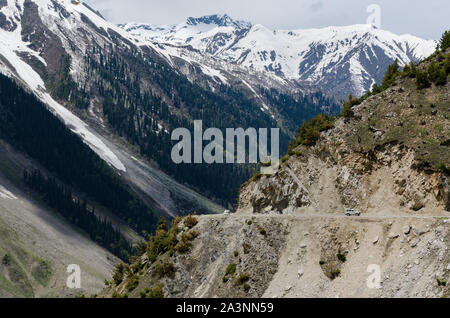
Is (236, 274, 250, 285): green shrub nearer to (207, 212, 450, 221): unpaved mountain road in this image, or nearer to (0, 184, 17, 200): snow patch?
(207, 212, 450, 221): unpaved mountain road

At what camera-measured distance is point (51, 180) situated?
184 m

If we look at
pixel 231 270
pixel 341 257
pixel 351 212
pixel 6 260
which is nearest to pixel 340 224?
pixel 351 212

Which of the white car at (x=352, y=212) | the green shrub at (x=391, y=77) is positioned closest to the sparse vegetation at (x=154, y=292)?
the white car at (x=352, y=212)

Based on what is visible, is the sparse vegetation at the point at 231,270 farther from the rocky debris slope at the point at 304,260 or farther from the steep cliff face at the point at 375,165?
the steep cliff face at the point at 375,165

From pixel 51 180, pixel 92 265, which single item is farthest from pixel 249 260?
pixel 51 180

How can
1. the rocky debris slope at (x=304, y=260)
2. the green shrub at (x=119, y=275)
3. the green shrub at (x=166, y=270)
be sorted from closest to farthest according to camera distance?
1. the rocky debris slope at (x=304, y=260)
2. the green shrub at (x=166, y=270)
3. the green shrub at (x=119, y=275)

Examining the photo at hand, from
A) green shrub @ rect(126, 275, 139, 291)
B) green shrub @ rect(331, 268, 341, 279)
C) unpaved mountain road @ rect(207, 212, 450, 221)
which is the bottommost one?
green shrub @ rect(126, 275, 139, 291)

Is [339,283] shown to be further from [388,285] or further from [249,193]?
[249,193]

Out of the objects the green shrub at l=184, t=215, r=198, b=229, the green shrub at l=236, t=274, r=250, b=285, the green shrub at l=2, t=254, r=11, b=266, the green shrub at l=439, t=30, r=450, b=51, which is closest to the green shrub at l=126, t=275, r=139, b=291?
the green shrub at l=184, t=215, r=198, b=229

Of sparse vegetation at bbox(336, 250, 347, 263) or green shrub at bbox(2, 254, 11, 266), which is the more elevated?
sparse vegetation at bbox(336, 250, 347, 263)

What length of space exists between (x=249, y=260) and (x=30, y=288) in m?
81.0

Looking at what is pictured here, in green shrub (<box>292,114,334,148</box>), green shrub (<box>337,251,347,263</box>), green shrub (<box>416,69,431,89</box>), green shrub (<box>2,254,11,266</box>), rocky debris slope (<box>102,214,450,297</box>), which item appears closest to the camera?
rocky debris slope (<box>102,214,450,297</box>)

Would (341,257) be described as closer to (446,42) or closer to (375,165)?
(375,165)

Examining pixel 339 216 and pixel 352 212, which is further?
pixel 339 216
